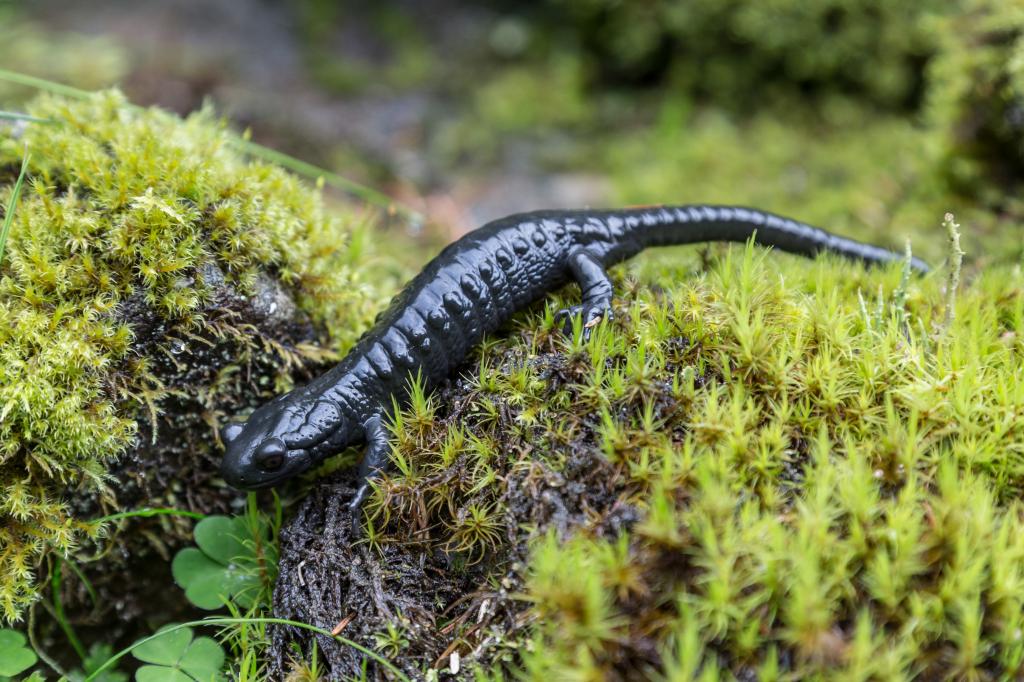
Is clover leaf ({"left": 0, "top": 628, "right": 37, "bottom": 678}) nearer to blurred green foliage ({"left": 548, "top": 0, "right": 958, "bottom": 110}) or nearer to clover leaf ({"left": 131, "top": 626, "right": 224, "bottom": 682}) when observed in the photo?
clover leaf ({"left": 131, "top": 626, "right": 224, "bottom": 682})

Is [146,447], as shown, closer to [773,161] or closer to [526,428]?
[526,428]

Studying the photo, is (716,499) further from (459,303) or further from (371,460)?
(459,303)

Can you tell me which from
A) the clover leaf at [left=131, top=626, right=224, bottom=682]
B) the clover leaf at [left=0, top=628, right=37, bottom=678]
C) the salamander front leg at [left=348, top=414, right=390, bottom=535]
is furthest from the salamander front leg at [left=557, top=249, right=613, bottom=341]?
the clover leaf at [left=0, top=628, right=37, bottom=678]

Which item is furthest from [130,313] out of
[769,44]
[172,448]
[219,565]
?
[769,44]

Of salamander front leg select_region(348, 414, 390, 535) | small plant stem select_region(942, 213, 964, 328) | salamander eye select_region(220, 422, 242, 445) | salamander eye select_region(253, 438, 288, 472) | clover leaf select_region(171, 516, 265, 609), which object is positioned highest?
small plant stem select_region(942, 213, 964, 328)

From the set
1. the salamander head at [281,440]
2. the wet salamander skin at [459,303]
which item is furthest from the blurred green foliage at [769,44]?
the salamander head at [281,440]
